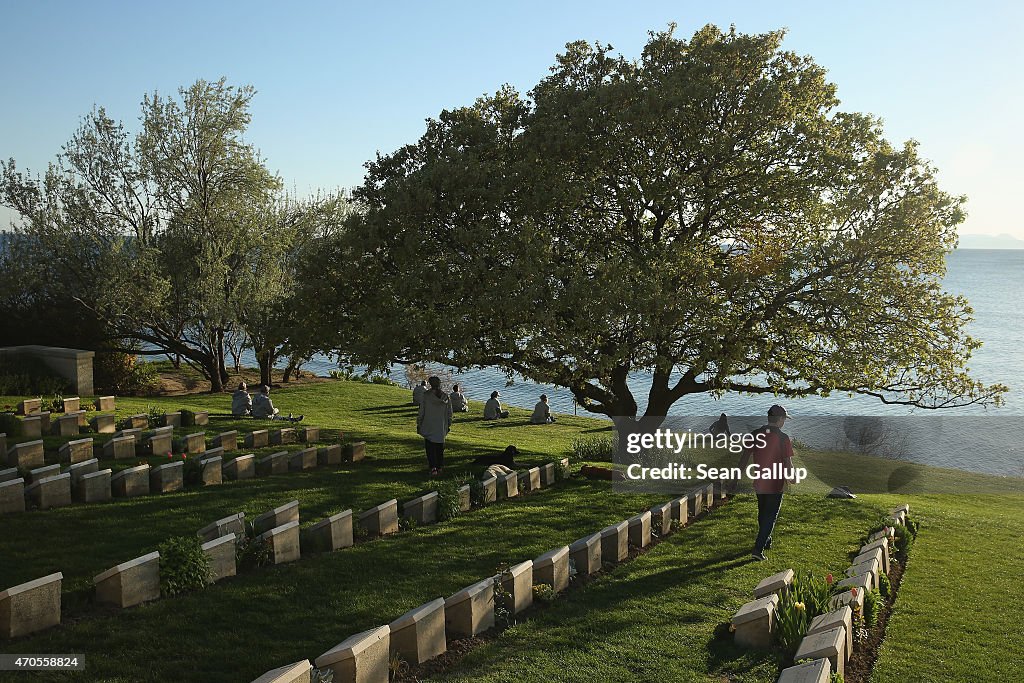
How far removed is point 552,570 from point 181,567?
157 inches

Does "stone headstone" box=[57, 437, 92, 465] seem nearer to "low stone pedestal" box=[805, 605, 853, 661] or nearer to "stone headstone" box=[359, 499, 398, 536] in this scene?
"stone headstone" box=[359, 499, 398, 536]

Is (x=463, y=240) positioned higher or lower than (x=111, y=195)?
lower

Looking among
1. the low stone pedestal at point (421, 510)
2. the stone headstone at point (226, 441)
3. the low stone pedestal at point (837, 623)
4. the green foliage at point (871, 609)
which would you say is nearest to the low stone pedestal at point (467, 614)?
the low stone pedestal at point (837, 623)

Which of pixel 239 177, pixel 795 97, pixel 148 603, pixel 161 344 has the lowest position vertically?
pixel 148 603

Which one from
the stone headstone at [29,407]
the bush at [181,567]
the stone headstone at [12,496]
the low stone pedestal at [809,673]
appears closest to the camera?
the low stone pedestal at [809,673]

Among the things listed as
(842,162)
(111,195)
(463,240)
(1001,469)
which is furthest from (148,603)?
(1001,469)

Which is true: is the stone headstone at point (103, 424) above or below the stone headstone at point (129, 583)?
above

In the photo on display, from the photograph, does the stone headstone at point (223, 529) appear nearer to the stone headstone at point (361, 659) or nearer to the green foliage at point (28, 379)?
the stone headstone at point (361, 659)

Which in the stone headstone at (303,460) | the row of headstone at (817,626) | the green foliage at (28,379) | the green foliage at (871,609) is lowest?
the green foliage at (871,609)

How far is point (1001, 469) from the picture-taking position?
35562 millimetres

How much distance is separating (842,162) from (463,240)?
8.51 metres

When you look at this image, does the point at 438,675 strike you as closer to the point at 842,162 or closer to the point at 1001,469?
the point at 842,162

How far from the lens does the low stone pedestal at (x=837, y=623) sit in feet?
24.0

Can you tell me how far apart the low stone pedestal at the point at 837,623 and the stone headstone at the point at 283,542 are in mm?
5770
